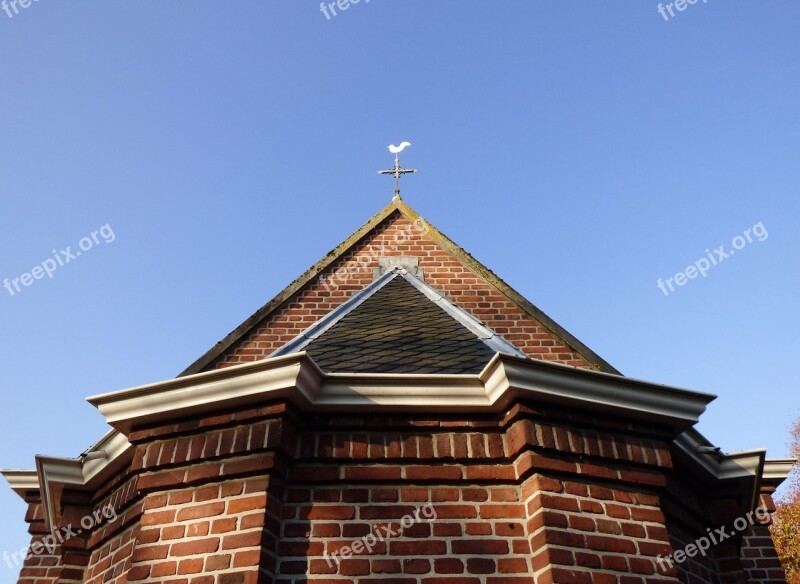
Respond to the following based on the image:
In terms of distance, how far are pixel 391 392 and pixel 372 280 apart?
4.32 m

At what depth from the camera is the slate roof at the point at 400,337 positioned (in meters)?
4.64

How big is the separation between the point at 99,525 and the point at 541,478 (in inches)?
123

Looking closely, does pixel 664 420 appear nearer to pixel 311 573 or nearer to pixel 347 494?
pixel 347 494

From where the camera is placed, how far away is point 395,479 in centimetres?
355

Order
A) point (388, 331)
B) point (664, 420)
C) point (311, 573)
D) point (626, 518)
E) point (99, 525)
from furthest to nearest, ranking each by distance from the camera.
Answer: point (388, 331), point (99, 525), point (664, 420), point (626, 518), point (311, 573)

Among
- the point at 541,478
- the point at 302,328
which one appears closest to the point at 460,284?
the point at 302,328

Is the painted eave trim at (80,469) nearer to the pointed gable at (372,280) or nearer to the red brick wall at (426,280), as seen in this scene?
the pointed gable at (372,280)

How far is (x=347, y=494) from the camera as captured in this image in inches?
139

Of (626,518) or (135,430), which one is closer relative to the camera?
(626,518)

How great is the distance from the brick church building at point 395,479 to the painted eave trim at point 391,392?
0.01 meters

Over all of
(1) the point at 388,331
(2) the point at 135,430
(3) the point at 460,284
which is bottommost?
(2) the point at 135,430

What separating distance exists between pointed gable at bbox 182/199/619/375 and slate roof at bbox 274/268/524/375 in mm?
553

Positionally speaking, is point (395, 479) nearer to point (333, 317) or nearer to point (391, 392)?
point (391, 392)

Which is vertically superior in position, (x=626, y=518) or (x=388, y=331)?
(x=388, y=331)
